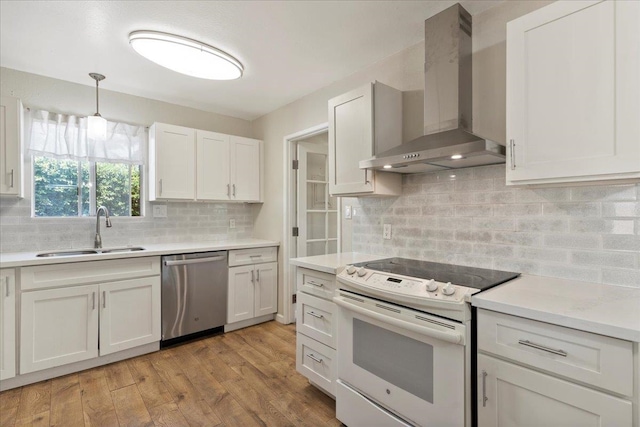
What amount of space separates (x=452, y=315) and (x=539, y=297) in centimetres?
35

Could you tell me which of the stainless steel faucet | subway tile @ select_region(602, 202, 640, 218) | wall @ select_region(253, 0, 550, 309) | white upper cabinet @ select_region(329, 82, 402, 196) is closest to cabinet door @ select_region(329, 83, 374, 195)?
white upper cabinet @ select_region(329, 82, 402, 196)

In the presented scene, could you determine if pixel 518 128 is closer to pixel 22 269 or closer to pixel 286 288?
pixel 286 288

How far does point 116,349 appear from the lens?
259 centimetres

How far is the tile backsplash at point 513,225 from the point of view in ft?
4.70

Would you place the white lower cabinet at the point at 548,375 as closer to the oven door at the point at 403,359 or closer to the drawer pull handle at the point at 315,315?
the oven door at the point at 403,359

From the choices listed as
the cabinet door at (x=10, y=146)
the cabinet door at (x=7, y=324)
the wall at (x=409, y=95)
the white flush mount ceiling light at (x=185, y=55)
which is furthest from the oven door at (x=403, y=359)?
the cabinet door at (x=10, y=146)

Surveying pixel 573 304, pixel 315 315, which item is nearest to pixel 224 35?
pixel 315 315

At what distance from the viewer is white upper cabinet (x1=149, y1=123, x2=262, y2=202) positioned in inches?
123

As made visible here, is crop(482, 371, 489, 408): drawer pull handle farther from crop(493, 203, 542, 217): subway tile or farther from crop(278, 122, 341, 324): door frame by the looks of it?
crop(278, 122, 341, 324): door frame

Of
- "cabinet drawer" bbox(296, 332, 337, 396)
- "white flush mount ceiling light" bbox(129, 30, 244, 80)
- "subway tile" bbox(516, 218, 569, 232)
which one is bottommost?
"cabinet drawer" bbox(296, 332, 337, 396)

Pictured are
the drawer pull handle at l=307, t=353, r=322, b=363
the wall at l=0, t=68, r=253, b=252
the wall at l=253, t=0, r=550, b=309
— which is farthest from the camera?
the wall at l=0, t=68, r=253, b=252

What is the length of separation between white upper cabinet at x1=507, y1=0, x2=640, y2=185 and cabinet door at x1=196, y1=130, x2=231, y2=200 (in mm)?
2862

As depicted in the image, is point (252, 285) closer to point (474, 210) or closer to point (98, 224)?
point (98, 224)

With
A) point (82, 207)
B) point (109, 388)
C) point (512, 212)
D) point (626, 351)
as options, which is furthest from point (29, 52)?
point (626, 351)
